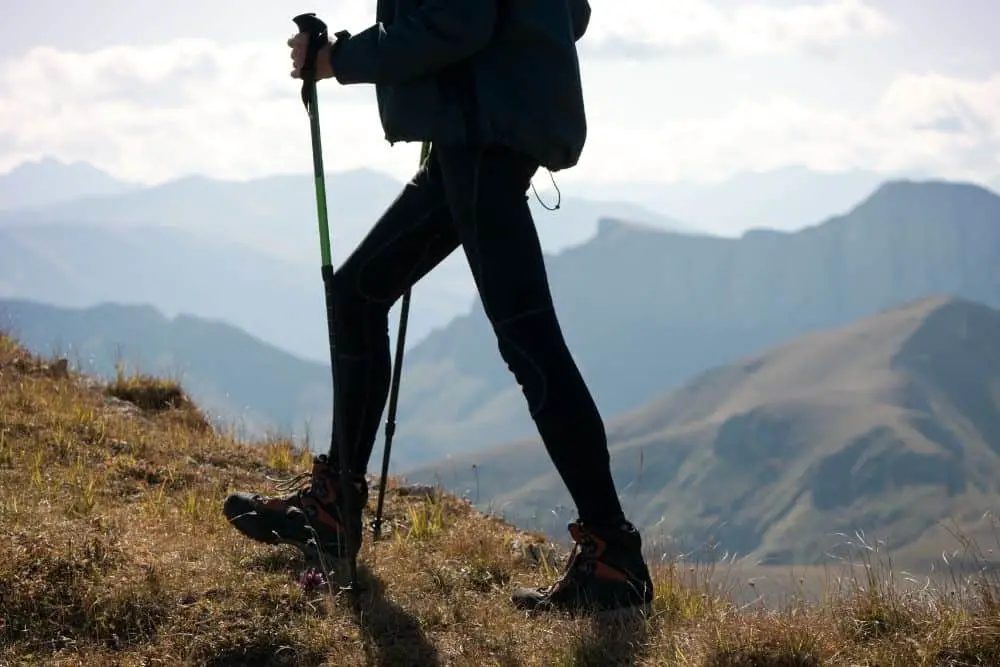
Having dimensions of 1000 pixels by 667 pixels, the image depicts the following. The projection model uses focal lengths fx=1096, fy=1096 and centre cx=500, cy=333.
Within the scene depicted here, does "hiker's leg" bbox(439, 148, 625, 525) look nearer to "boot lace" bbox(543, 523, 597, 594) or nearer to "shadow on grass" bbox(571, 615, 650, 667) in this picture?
"boot lace" bbox(543, 523, 597, 594)

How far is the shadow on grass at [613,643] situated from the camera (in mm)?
4062

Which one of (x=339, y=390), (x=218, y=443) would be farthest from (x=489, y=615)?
(x=218, y=443)

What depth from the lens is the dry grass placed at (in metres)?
3.95

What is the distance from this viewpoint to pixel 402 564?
5.30 meters

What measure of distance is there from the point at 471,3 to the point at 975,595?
2.91 meters

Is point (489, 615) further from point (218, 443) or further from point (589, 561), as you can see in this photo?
point (218, 443)

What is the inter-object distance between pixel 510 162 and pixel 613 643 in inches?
77.7

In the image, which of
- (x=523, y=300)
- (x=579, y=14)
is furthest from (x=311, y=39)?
(x=523, y=300)

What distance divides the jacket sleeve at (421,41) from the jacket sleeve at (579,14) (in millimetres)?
840

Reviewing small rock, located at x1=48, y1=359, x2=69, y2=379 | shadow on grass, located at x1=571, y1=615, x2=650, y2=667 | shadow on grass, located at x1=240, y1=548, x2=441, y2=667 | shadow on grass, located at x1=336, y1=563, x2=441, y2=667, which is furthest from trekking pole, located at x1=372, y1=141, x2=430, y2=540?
small rock, located at x1=48, y1=359, x2=69, y2=379

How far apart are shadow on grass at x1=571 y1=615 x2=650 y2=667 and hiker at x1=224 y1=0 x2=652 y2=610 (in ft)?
0.66

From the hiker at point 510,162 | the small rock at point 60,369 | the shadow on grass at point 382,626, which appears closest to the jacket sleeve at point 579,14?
the hiker at point 510,162

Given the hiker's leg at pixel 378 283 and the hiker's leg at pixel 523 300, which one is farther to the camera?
the hiker's leg at pixel 378 283

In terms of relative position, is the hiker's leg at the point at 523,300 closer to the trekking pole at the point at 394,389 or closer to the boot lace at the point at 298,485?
the trekking pole at the point at 394,389
